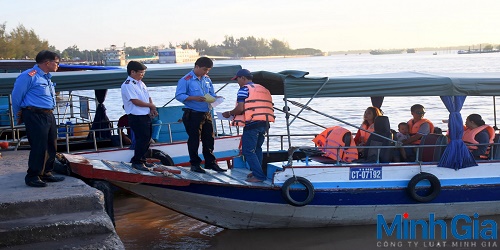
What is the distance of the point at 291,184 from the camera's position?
8883 millimetres

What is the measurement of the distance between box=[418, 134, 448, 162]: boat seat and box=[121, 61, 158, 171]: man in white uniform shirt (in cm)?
408

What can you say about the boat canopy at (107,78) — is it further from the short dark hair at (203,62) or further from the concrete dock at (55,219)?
the concrete dock at (55,219)

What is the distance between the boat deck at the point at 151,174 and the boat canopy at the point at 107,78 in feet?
9.77

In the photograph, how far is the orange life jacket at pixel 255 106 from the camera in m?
8.73

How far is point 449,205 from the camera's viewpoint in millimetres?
9508

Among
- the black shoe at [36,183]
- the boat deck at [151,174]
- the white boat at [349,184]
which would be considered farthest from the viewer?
the white boat at [349,184]

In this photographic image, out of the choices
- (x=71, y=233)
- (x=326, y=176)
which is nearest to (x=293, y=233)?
(x=326, y=176)

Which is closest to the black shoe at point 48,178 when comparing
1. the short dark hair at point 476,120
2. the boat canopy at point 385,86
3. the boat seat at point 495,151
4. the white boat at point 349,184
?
the white boat at point 349,184

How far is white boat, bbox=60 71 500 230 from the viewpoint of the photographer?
8828 millimetres

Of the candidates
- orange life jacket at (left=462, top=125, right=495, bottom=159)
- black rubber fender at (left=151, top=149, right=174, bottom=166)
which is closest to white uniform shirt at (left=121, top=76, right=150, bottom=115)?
black rubber fender at (left=151, top=149, right=174, bottom=166)

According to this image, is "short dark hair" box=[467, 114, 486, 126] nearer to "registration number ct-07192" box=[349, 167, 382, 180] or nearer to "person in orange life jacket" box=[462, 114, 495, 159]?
"person in orange life jacket" box=[462, 114, 495, 159]

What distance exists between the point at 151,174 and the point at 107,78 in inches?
152

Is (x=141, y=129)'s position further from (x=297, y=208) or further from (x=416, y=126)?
(x=416, y=126)

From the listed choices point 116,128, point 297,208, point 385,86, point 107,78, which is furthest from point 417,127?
point 107,78
